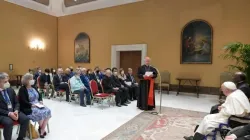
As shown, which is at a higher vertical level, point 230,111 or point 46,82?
point 230,111

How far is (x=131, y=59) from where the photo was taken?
970 cm

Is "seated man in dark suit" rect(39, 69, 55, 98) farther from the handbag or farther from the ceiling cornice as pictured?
the ceiling cornice

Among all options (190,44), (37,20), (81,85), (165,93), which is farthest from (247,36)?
(37,20)

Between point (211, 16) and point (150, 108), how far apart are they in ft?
16.0

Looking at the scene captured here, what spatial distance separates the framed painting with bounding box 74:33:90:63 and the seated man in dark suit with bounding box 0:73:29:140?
767cm

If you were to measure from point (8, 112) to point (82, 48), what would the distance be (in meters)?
8.33

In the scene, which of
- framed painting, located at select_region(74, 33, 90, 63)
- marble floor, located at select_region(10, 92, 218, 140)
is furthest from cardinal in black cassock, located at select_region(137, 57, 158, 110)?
framed painting, located at select_region(74, 33, 90, 63)

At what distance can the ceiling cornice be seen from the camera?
9.54 m

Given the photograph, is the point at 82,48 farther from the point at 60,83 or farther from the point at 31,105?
the point at 31,105

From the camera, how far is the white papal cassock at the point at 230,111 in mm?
2510

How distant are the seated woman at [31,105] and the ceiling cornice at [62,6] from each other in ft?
24.1

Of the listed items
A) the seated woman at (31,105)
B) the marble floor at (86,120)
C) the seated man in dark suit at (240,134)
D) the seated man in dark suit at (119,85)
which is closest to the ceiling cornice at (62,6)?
the seated man in dark suit at (119,85)

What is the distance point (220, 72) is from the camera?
7234 mm


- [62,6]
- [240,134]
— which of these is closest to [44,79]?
[62,6]
